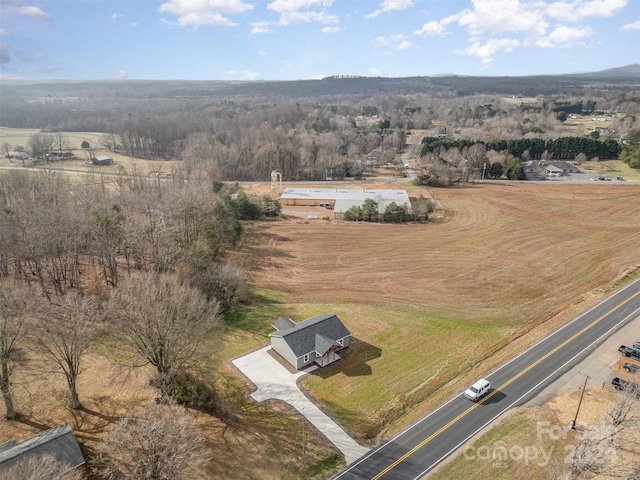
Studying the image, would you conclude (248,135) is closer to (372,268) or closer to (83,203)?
(83,203)

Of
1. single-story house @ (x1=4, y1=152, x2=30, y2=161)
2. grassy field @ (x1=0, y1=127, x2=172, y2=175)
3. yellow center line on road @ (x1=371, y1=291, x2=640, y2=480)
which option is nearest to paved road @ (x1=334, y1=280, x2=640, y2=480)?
yellow center line on road @ (x1=371, y1=291, x2=640, y2=480)

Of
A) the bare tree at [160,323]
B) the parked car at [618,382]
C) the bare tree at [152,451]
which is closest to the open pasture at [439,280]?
the parked car at [618,382]

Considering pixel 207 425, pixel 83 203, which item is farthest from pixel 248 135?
pixel 207 425

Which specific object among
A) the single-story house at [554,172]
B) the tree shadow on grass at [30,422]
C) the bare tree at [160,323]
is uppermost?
the single-story house at [554,172]

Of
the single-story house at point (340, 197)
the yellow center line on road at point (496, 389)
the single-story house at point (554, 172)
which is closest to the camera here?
the yellow center line on road at point (496, 389)

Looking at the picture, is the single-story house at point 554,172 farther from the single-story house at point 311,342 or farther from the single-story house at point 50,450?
the single-story house at point 50,450

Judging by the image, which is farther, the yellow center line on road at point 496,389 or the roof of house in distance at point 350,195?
the roof of house in distance at point 350,195

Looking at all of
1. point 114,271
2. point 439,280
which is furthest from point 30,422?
point 439,280
